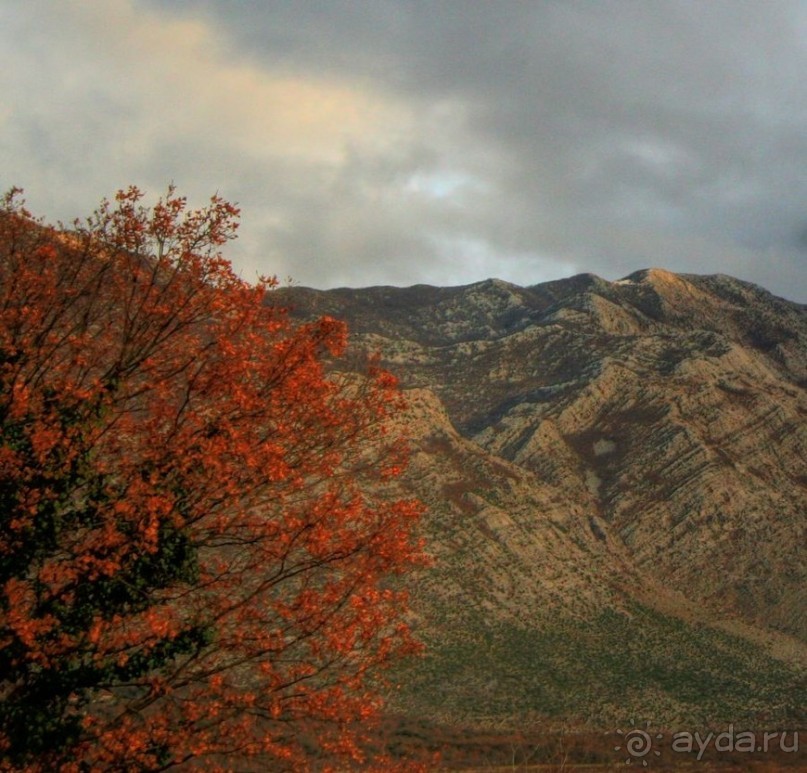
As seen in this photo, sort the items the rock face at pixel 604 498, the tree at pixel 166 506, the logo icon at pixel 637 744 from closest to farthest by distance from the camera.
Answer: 1. the tree at pixel 166 506
2. the logo icon at pixel 637 744
3. the rock face at pixel 604 498

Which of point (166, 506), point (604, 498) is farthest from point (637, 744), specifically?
point (604, 498)

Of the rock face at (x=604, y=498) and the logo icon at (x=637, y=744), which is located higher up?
the rock face at (x=604, y=498)

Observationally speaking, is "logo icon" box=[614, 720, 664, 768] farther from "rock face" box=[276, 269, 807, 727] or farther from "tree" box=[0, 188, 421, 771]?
"tree" box=[0, 188, 421, 771]

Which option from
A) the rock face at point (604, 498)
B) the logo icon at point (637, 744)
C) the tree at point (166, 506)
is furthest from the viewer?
the rock face at point (604, 498)

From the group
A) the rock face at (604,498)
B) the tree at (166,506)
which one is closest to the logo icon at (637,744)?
the rock face at (604,498)

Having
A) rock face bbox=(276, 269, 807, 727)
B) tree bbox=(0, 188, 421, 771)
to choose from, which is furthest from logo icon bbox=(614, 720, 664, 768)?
tree bbox=(0, 188, 421, 771)

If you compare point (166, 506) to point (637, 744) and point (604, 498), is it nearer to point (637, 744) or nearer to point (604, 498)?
point (637, 744)

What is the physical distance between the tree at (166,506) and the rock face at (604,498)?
46.2 metres

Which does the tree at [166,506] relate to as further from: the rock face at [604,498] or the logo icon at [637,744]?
the rock face at [604,498]

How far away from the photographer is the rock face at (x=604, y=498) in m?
67.6

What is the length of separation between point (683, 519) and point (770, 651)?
23153mm

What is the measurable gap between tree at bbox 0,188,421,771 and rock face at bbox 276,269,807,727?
152ft

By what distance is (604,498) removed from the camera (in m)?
107

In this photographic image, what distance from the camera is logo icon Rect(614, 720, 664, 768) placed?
5244 cm
